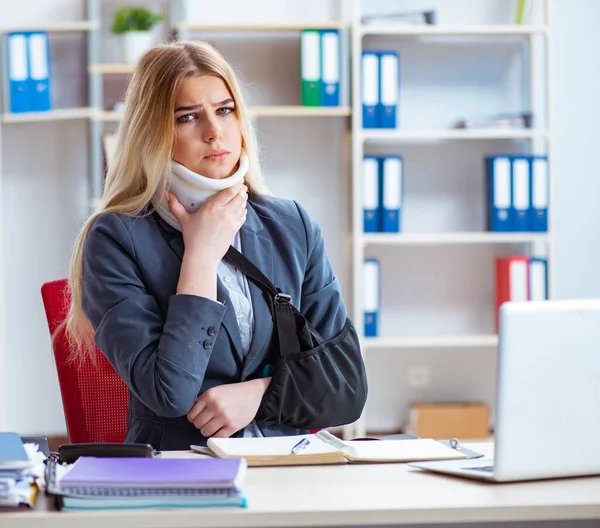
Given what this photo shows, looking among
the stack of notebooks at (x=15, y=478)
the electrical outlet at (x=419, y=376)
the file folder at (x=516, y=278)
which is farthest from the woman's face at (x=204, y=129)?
the electrical outlet at (x=419, y=376)

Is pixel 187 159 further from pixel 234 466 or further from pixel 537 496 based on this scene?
pixel 537 496

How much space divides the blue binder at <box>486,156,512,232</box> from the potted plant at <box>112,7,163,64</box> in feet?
5.23

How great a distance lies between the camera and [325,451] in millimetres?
1361

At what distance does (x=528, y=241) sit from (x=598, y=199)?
0.41m

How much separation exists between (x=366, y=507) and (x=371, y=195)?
305cm

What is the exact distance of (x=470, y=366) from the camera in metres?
4.49

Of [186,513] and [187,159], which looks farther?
[187,159]

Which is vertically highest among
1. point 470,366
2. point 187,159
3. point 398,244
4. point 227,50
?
point 227,50

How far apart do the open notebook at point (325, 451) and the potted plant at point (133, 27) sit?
9.69ft

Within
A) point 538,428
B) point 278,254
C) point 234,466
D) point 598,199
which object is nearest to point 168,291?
point 278,254

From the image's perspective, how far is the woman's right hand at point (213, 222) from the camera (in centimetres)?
164

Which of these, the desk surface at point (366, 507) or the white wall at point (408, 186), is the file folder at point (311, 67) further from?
the desk surface at point (366, 507)

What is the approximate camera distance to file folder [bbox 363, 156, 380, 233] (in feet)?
13.3

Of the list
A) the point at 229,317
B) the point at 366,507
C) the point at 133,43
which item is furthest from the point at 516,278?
the point at 366,507
